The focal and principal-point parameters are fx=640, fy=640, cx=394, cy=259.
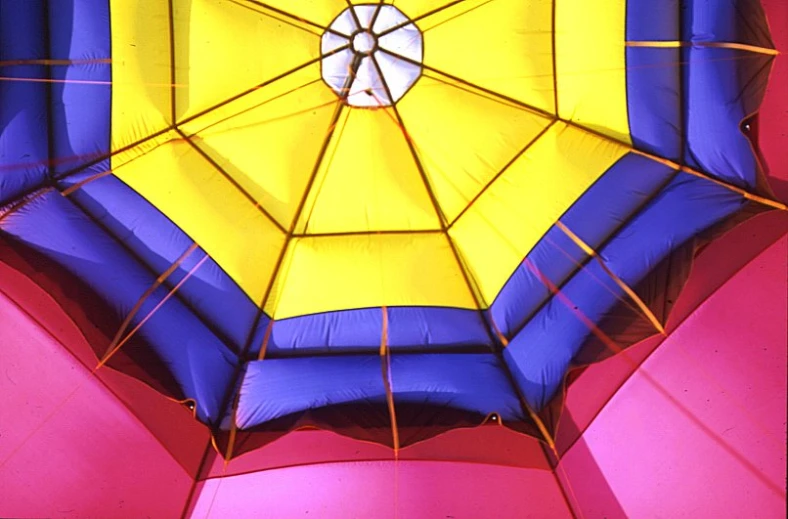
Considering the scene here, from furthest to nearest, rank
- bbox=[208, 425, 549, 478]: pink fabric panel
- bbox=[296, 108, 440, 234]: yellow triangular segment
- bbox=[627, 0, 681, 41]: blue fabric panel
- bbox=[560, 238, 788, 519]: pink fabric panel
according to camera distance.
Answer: bbox=[296, 108, 440, 234]: yellow triangular segment
bbox=[208, 425, 549, 478]: pink fabric panel
bbox=[627, 0, 681, 41]: blue fabric panel
bbox=[560, 238, 788, 519]: pink fabric panel

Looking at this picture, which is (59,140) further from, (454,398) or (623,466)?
(623,466)

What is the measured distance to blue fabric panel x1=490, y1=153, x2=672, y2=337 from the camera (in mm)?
2225

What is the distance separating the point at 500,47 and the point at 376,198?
73 centimetres

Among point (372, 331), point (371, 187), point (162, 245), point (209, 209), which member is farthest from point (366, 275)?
point (162, 245)

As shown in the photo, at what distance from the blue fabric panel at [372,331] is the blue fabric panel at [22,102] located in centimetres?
97

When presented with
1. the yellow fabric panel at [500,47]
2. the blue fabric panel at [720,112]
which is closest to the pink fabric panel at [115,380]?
the yellow fabric panel at [500,47]

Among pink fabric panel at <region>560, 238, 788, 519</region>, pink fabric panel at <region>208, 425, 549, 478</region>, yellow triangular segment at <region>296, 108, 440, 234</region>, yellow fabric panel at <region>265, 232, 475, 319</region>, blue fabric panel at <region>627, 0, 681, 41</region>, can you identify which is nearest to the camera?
pink fabric panel at <region>560, 238, 788, 519</region>

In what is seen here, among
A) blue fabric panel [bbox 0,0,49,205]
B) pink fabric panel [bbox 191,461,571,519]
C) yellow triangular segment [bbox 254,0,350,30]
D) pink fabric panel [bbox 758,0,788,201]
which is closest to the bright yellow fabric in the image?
yellow triangular segment [bbox 254,0,350,30]

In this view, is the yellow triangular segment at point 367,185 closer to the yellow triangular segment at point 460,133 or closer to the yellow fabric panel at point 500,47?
the yellow triangular segment at point 460,133

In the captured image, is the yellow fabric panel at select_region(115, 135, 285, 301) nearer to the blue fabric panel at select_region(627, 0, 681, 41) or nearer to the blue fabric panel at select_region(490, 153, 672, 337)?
the blue fabric panel at select_region(490, 153, 672, 337)

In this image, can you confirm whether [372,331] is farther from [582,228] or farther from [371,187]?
A: [582,228]

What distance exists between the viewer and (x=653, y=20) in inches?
85.3

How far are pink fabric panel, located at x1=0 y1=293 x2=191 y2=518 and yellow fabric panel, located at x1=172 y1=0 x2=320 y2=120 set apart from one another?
3.18 feet

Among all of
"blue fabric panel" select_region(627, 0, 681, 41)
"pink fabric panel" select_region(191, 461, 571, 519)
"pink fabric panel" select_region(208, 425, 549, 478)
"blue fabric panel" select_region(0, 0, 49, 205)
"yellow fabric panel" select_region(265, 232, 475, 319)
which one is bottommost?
"pink fabric panel" select_region(191, 461, 571, 519)
